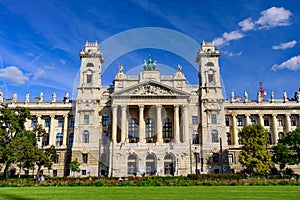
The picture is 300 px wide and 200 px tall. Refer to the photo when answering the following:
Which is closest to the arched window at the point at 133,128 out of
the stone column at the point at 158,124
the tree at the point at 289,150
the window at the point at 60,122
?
the stone column at the point at 158,124

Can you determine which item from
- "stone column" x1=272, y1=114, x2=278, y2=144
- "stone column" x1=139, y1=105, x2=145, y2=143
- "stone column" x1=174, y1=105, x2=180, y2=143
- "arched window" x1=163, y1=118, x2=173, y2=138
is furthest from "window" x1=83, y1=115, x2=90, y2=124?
"stone column" x1=272, y1=114, x2=278, y2=144

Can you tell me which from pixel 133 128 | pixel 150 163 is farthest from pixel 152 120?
pixel 150 163

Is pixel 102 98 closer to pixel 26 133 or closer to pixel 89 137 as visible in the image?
pixel 89 137

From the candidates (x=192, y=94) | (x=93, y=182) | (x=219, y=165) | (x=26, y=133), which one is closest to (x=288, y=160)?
(x=219, y=165)

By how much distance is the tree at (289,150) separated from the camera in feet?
199

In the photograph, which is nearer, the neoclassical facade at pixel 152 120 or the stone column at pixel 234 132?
the neoclassical facade at pixel 152 120

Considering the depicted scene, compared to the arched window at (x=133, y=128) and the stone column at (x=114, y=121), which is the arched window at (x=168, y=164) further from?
the stone column at (x=114, y=121)

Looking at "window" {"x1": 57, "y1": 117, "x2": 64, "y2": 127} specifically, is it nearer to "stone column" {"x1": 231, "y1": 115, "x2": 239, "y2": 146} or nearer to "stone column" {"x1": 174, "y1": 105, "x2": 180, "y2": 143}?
"stone column" {"x1": 174, "y1": 105, "x2": 180, "y2": 143}

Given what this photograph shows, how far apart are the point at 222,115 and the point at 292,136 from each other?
15.9m

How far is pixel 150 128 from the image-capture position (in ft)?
232

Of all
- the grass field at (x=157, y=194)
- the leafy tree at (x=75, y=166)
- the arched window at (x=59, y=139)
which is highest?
the arched window at (x=59, y=139)

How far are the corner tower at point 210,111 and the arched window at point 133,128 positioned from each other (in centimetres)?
→ 1504

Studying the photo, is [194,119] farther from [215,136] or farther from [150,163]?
[150,163]

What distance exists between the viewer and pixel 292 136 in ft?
200
